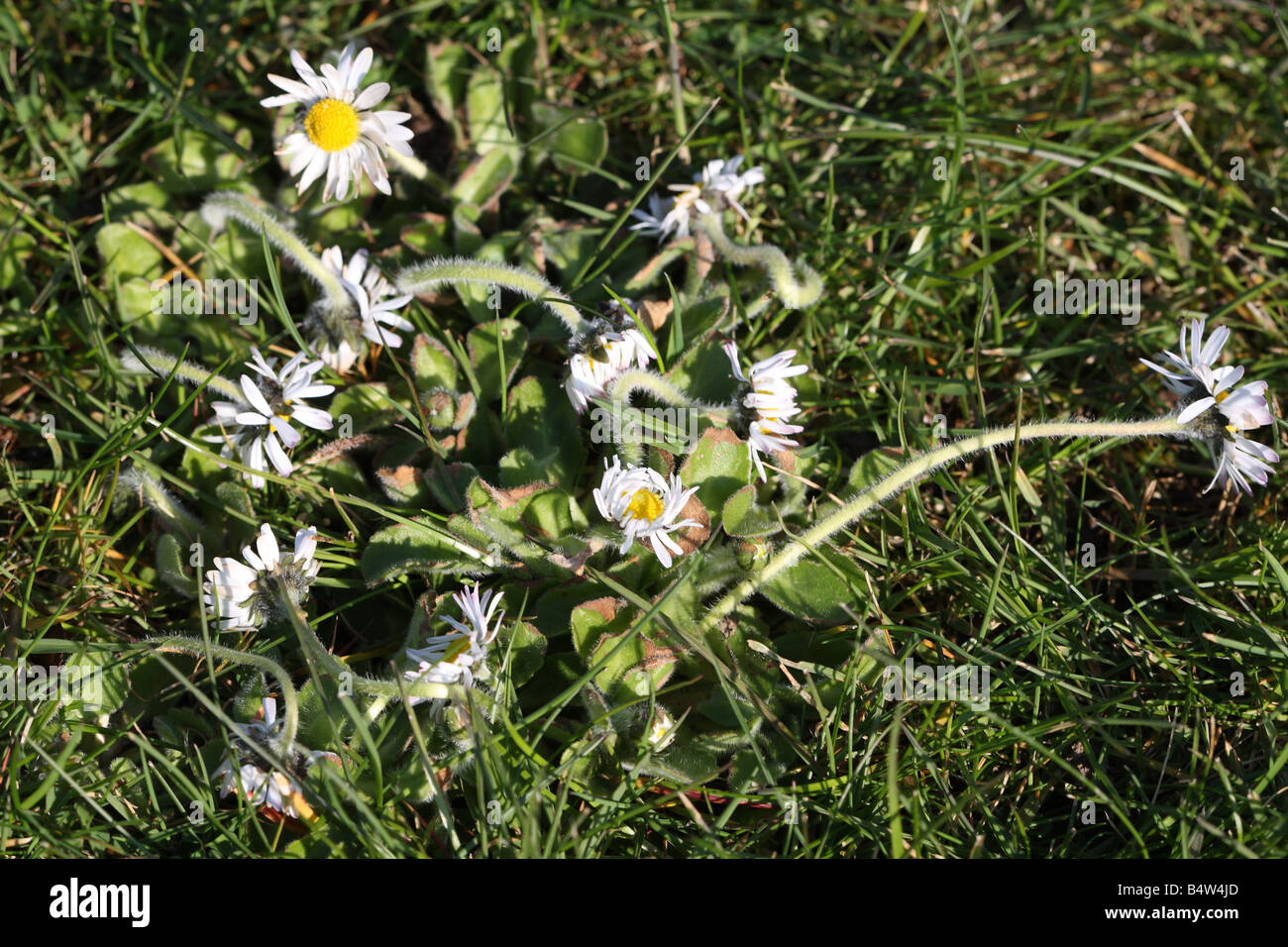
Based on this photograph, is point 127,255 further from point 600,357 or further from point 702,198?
point 702,198

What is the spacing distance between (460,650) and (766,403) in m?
0.99

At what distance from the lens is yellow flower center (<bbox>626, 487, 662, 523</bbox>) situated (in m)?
2.52

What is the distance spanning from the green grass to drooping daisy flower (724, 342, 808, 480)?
225 millimetres

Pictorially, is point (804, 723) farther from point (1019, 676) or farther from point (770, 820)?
point (1019, 676)

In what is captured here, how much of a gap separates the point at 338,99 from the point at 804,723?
212 cm

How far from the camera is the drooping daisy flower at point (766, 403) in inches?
102

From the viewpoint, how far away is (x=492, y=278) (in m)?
2.77

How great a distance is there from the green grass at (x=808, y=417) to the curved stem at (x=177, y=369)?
2.3 inches

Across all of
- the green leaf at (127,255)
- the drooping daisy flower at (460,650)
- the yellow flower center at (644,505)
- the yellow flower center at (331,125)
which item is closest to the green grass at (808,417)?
the green leaf at (127,255)

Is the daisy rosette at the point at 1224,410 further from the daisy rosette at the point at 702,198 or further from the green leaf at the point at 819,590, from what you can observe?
the daisy rosette at the point at 702,198

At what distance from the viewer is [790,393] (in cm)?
263

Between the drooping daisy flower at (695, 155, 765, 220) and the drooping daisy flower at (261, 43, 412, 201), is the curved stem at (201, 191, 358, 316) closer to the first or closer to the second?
the drooping daisy flower at (261, 43, 412, 201)

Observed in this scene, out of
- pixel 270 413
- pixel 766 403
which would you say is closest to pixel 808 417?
pixel 766 403
